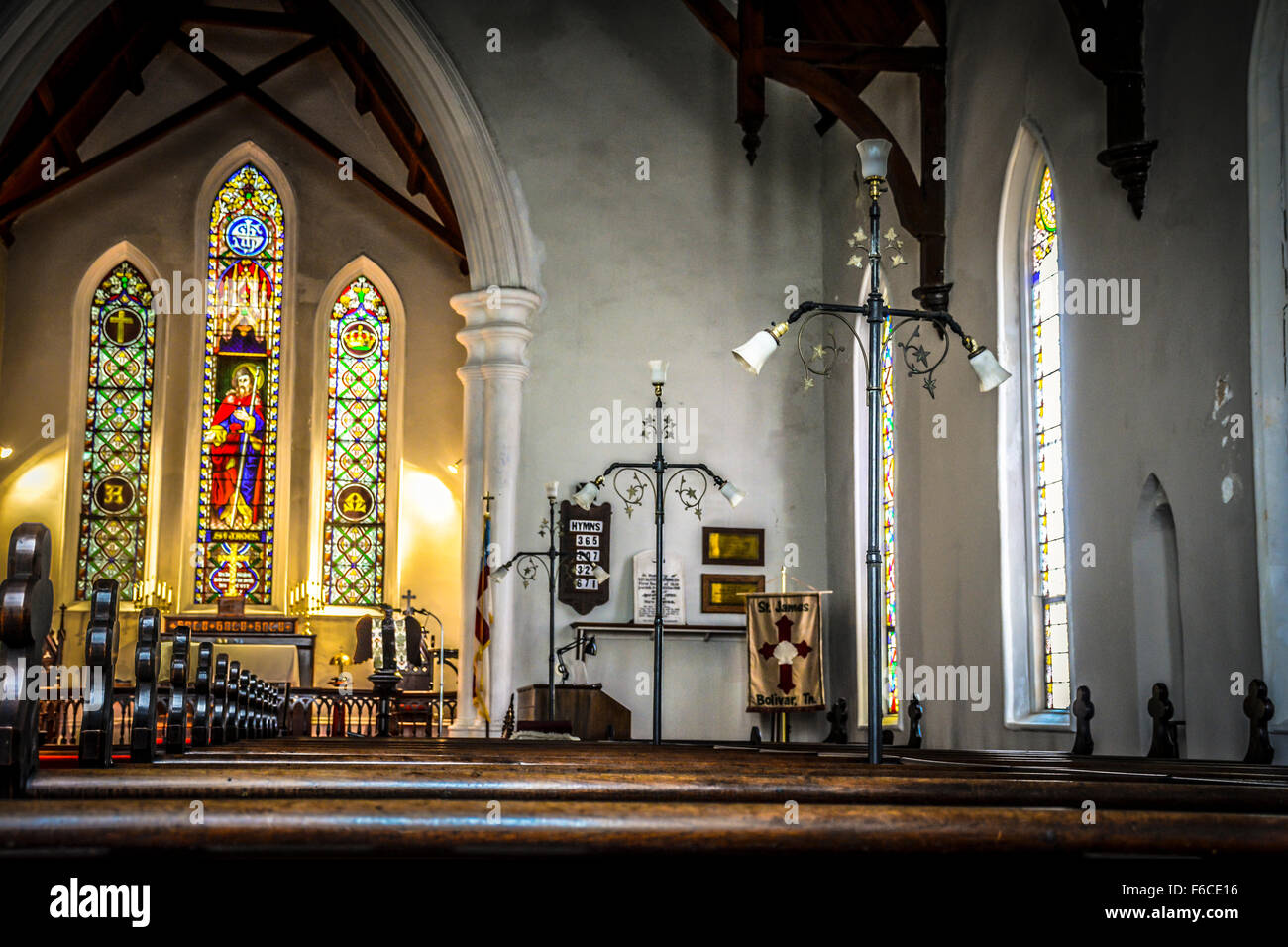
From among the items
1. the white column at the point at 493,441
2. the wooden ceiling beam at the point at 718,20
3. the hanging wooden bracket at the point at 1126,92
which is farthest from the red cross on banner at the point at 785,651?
the wooden ceiling beam at the point at 718,20

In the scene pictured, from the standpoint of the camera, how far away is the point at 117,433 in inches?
557

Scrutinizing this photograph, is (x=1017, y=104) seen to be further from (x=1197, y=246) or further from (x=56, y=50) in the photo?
(x=56, y=50)

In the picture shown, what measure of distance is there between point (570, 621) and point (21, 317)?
7.16 meters

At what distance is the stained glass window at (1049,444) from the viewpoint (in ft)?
24.5

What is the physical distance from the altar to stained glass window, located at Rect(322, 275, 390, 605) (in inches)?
37.7

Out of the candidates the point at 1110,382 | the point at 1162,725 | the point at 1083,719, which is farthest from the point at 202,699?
the point at 1110,382

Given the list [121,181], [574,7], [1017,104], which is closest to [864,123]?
[1017,104]

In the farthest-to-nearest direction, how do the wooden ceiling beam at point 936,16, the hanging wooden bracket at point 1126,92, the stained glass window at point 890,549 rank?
1. the stained glass window at point 890,549
2. the wooden ceiling beam at point 936,16
3. the hanging wooden bracket at point 1126,92

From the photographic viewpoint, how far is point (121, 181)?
14281 millimetres

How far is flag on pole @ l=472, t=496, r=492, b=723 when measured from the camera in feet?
32.1

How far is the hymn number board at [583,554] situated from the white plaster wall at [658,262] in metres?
0.10

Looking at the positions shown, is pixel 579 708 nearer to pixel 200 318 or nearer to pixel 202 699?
pixel 202 699

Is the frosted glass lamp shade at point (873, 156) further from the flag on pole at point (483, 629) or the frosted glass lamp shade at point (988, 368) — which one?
the flag on pole at point (483, 629)

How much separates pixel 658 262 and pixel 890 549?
2.77 metres
